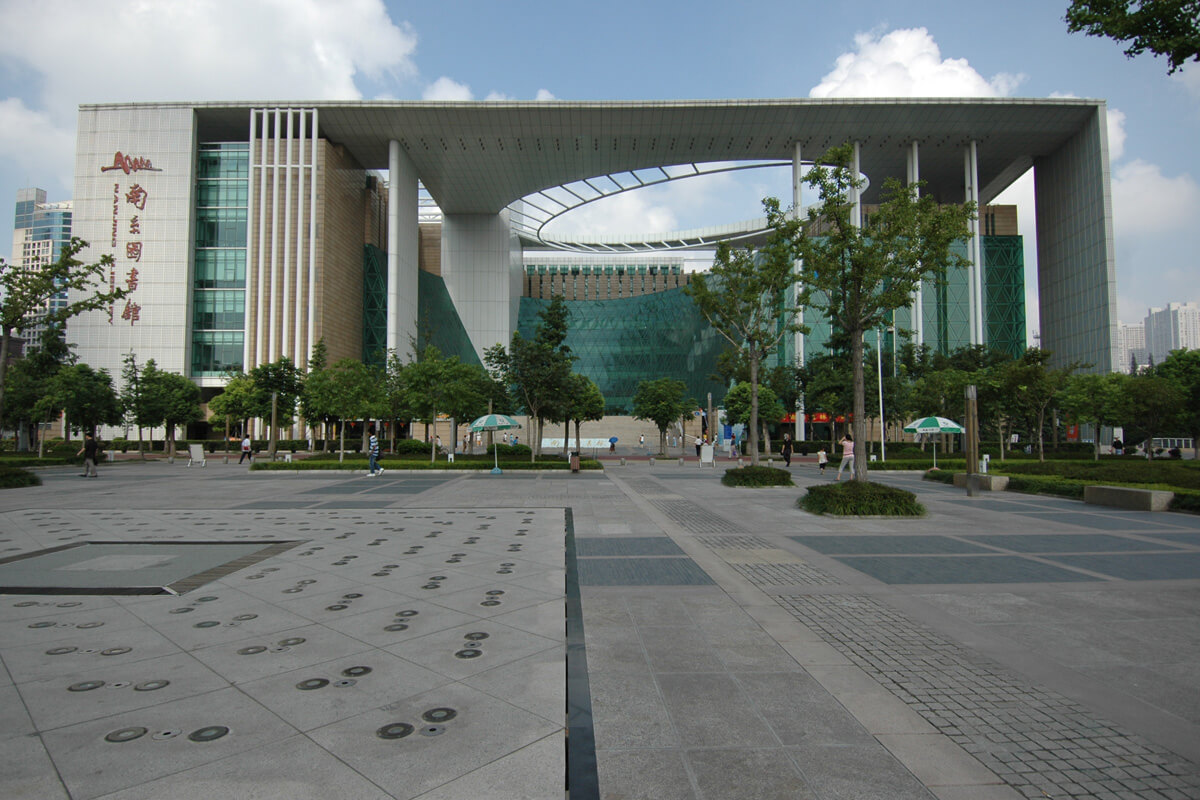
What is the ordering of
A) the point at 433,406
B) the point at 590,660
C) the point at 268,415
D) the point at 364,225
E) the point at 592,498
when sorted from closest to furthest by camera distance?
1. the point at 590,660
2. the point at 592,498
3. the point at 433,406
4. the point at 268,415
5. the point at 364,225

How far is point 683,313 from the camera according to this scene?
7756 centimetres

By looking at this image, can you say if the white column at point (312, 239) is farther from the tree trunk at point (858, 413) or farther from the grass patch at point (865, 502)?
the grass patch at point (865, 502)

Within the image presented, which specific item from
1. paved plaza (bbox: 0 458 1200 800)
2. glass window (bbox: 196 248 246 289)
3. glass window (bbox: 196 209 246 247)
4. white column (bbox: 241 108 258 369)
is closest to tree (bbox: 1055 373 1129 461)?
paved plaza (bbox: 0 458 1200 800)

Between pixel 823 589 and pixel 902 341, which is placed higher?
pixel 902 341

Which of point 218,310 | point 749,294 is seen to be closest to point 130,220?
point 218,310

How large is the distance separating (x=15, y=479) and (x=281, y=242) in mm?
34027

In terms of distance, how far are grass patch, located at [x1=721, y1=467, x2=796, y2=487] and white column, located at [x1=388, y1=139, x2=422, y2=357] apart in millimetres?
36085

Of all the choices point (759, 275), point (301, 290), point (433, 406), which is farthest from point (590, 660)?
point (301, 290)

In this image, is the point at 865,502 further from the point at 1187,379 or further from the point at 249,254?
the point at 249,254

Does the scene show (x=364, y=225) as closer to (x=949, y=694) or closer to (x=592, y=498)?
(x=592, y=498)

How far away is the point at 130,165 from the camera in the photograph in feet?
166

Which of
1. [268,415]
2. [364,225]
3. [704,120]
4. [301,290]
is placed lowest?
[268,415]

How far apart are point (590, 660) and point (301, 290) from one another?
51.7 metres

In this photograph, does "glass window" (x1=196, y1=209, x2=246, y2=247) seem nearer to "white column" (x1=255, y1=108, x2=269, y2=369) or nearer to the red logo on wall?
"white column" (x1=255, y1=108, x2=269, y2=369)
